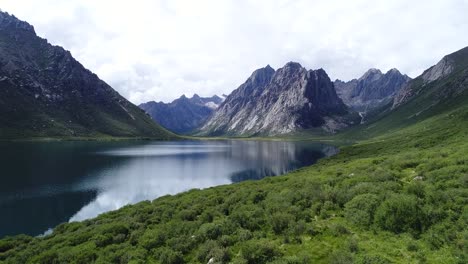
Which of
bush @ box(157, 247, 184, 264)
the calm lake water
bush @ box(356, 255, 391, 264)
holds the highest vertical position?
bush @ box(356, 255, 391, 264)

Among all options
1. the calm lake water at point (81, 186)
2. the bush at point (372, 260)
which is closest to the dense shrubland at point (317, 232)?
the bush at point (372, 260)

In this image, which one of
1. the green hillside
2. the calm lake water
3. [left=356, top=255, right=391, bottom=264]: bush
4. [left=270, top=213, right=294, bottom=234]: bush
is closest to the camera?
[left=356, top=255, right=391, bottom=264]: bush

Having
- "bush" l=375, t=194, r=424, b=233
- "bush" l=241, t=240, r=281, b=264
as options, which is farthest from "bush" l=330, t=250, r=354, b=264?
"bush" l=375, t=194, r=424, b=233

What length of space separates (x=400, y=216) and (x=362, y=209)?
334 centimetres

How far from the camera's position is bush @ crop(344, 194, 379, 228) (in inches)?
849

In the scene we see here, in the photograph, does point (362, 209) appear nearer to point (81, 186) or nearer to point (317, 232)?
point (317, 232)

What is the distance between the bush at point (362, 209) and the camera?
849 inches

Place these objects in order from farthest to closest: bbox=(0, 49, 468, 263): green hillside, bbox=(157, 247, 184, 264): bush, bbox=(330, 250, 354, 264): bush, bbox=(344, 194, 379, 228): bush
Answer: bbox=(344, 194, 379, 228): bush < bbox=(157, 247, 184, 264): bush < bbox=(0, 49, 468, 263): green hillside < bbox=(330, 250, 354, 264): bush

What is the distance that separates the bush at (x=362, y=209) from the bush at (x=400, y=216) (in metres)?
0.83

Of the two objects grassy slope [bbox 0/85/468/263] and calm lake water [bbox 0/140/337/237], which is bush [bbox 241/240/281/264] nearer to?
grassy slope [bbox 0/85/468/263]

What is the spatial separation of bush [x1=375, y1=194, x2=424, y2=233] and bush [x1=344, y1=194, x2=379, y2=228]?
2.73ft

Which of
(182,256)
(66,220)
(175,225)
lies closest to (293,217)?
(182,256)

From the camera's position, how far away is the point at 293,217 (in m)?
24.3

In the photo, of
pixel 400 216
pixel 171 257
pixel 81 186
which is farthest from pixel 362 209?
pixel 81 186
